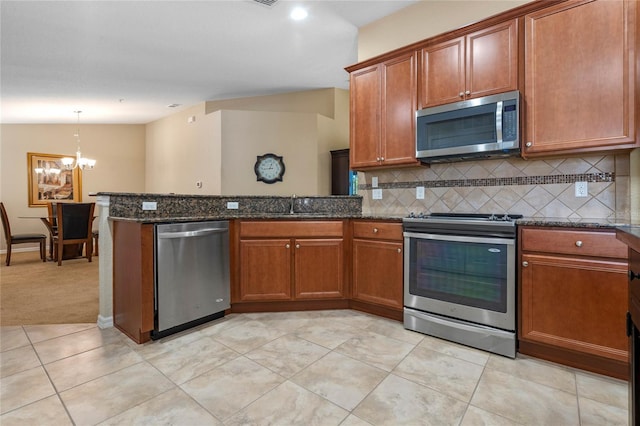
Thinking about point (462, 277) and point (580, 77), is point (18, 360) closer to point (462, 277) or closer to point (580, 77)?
point (462, 277)

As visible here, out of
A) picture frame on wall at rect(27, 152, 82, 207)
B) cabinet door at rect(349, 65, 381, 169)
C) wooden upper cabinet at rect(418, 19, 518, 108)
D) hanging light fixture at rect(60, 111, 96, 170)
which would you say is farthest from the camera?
picture frame on wall at rect(27, 152, 82, 207)

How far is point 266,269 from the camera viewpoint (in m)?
2.91

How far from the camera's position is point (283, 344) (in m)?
2.27

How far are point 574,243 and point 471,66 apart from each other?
1469 mm

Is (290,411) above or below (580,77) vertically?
below

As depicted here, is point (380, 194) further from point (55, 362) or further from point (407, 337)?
point (55, 362)

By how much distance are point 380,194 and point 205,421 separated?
2427mm

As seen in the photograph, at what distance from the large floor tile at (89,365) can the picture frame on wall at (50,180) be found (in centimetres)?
640

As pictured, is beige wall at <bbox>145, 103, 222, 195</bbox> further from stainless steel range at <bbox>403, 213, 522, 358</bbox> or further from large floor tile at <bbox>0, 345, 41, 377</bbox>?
stainless steel range at <bbox>403, 213, 522, 358</bbox>

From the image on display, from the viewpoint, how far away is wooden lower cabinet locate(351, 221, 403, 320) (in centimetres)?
263

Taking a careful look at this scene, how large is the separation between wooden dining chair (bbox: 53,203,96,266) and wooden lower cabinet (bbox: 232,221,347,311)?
413 cm

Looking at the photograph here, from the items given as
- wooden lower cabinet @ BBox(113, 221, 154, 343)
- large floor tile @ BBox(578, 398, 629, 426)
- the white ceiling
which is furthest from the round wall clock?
large floor tile @ BBox(578, 398, 629, 426)

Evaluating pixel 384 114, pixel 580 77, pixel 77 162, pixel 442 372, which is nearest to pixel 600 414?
pixel 442 372

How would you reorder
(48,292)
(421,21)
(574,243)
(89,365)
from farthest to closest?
(48,292) < (421,21) < (89,365) < (574,243)
